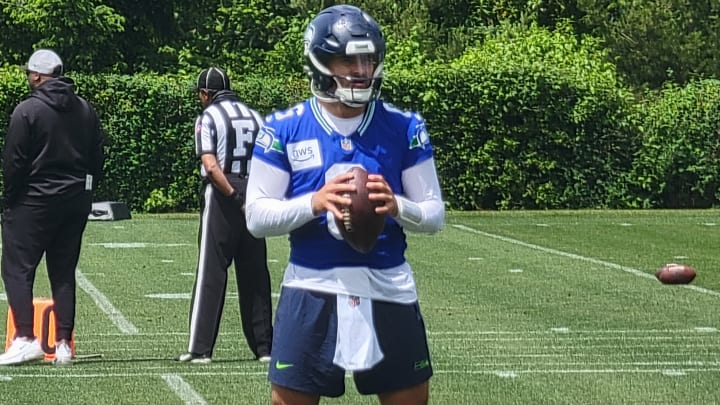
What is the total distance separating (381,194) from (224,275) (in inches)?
216

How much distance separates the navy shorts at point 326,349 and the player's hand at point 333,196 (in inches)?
13.6

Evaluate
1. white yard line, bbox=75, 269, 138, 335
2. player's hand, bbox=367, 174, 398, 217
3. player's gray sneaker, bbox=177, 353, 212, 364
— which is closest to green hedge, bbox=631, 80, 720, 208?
white yard line, bbox=75, 269, 138, 335

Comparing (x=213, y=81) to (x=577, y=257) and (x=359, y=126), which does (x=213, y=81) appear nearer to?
(x=359, y=126)

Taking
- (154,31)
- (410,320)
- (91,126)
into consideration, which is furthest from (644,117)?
(410,320)

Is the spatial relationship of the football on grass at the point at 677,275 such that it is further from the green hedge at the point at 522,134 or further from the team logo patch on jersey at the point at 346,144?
the green hedge at the point at 522,134

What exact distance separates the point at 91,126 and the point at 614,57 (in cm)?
3595

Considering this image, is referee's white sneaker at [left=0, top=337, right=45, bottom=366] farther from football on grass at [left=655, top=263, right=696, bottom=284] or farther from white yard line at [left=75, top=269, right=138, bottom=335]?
football on grass at [left=655, top=263, right=696, bottom=284]

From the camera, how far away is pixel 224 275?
34.6ft

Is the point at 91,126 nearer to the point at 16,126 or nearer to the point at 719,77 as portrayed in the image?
the point at 16,126

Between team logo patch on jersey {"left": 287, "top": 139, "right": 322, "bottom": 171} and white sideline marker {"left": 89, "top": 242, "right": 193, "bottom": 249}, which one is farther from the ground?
team logo patch on jersey {"left": 287, "top": 139, "right": 322, "bottom": 171}

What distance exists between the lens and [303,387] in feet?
17.7

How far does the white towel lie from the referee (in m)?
4.92

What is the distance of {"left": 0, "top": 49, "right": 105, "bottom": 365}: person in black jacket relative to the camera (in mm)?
9969

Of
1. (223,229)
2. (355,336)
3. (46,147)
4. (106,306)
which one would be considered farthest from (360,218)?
(106,306)
